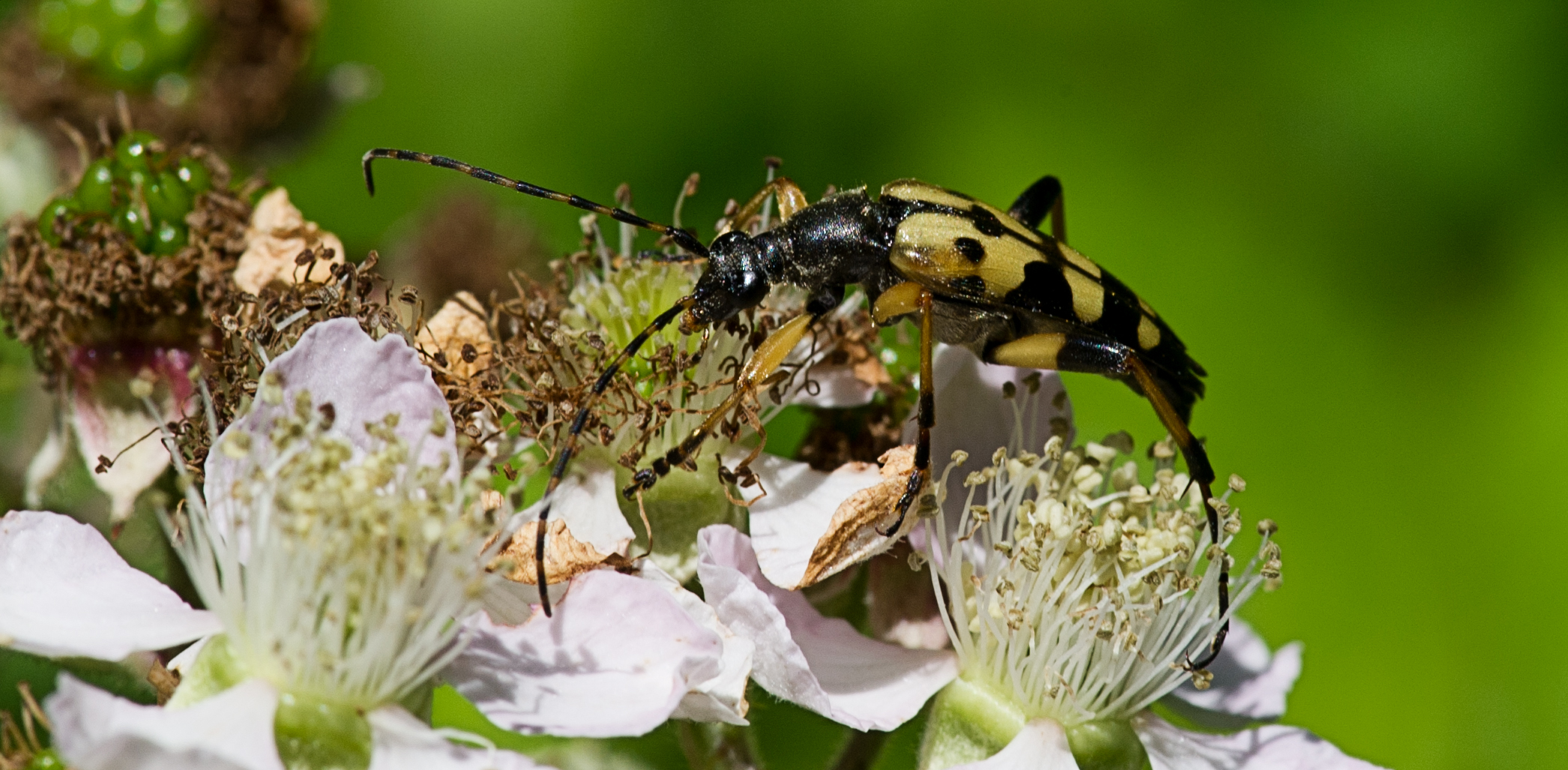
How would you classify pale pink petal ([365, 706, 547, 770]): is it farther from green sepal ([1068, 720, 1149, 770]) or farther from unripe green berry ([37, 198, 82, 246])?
unripe green berry ([37, 198, 82, 246])

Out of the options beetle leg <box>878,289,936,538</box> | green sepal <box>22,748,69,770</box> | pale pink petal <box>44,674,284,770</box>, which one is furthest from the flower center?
beetle leg <box>878,289,936,538</box>

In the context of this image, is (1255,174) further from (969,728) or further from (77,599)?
(77,599)

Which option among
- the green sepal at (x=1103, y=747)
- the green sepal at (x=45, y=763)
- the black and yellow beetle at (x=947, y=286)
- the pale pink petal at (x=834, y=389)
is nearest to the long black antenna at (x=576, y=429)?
the black and yellow beetle at (x=947, y=286)

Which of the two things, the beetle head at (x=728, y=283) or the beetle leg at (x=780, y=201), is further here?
the beetle leg at (x=780, y=201)

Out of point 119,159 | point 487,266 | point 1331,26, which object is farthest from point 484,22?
point 1331,26

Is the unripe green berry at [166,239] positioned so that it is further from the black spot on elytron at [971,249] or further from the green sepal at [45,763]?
the black spot on elytron at [971,249]

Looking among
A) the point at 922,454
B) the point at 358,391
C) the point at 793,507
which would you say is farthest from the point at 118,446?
the point at 922,454
